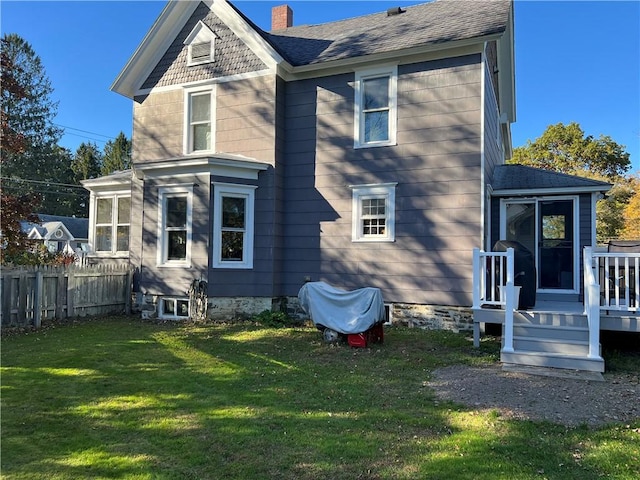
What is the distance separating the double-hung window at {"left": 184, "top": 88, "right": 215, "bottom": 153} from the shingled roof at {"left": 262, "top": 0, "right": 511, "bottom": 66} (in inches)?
96.4

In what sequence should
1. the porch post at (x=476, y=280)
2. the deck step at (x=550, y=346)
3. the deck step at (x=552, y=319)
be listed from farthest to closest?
1. the porch post at (x=476, y=280)
2. the deck step at (x=552, y=319)
3. the deck step at (x=550, y=346)

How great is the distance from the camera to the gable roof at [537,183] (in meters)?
9.71

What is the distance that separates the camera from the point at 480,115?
908 centimetres

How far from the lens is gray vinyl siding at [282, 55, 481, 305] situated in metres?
9.20

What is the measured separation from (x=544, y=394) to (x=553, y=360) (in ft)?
4.15

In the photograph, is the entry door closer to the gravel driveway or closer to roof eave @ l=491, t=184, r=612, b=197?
roof eave @ l=491, t=184, r=612, b=197

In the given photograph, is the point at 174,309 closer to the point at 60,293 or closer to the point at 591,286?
the point at 60,293

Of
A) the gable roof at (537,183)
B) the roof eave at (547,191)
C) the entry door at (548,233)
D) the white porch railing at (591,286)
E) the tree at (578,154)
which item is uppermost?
the tree at (578,154)

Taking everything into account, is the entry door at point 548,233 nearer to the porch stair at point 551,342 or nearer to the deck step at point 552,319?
the deck step at point 552,319

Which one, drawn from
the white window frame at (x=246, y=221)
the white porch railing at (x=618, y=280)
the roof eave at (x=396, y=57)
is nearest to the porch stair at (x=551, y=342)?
the white porch railing at (x=618, y=280)

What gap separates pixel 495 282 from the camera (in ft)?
25.2

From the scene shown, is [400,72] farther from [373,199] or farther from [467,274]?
[467,274]

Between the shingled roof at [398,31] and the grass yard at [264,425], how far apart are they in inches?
269

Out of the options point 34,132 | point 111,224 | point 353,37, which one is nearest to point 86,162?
point 34,132
